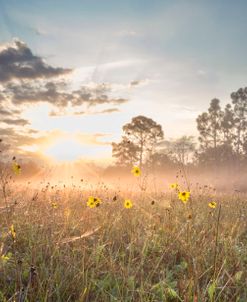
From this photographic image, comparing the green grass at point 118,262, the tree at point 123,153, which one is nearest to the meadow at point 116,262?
the green grass at point 118,262

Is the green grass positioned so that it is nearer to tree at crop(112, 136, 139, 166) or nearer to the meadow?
the meadow

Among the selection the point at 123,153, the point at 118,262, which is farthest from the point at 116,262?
the point at 123,153

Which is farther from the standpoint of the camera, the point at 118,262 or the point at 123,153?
the point at 123,153

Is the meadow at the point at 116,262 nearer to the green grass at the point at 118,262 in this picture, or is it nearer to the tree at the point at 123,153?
the green grass at the point at 118,262

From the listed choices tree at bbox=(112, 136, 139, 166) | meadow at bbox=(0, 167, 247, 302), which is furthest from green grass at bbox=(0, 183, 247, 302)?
tree at bbox=(112, 136, 139, 166)

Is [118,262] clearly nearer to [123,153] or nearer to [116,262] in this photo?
[116,262]

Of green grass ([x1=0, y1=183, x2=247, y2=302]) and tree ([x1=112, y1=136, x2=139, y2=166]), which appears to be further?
tree ([x1=112, y1=136, x2=139, y2=166])

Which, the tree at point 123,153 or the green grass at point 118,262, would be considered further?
the tree at point 123,153

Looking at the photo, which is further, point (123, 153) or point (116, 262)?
point (123, 153)

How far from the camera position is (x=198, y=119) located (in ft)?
113

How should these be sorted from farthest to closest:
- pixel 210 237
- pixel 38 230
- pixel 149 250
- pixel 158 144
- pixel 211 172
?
pixel 211 172 < pixel 158 144 < pixel 210 237 < pixel 38 230 < pixel 149 250

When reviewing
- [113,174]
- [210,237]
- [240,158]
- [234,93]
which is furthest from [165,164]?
[210,237]

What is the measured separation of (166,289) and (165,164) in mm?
43260

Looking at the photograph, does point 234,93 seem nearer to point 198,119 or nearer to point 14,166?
point 198,119
